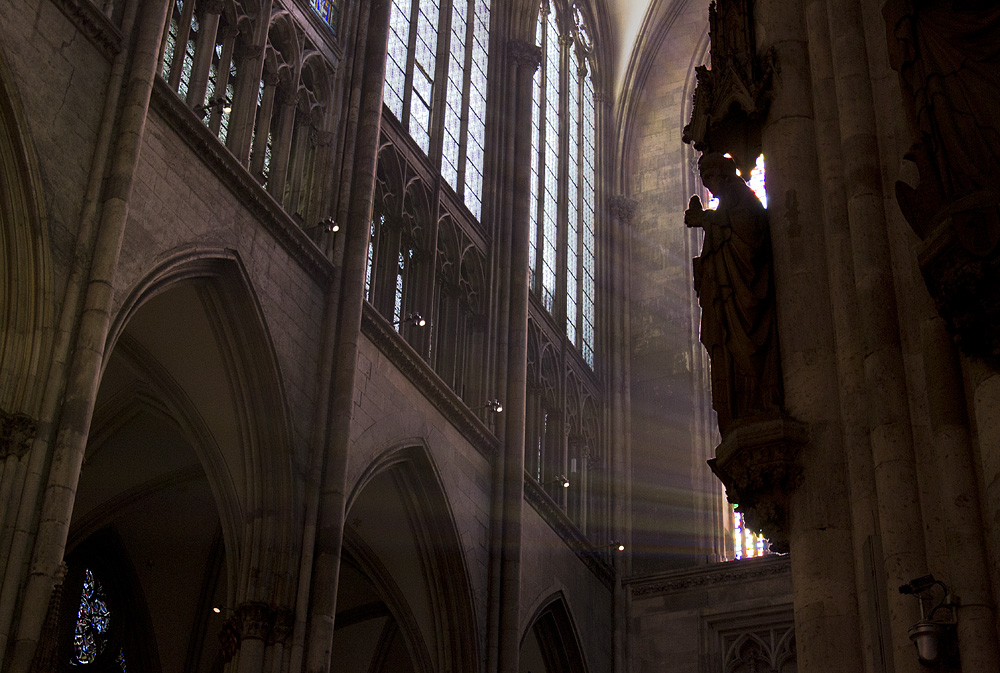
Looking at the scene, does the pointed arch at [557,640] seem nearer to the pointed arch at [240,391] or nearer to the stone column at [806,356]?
the pointed arch at [240,391]

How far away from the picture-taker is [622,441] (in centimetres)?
2245

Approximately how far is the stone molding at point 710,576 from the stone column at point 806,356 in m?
12.8

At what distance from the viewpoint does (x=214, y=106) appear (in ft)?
41.3

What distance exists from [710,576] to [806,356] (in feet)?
47.0

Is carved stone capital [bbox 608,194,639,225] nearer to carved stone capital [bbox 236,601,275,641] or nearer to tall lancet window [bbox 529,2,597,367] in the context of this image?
tall lancet window [bbox 529,2,597,367]

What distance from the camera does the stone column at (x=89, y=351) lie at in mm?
9078

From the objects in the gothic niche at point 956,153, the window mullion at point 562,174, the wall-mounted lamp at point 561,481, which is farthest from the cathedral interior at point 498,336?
the wall-mounted lamp at point 561,481

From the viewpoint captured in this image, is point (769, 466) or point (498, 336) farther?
point (498, 336)

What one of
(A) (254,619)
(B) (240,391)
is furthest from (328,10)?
(A) (254,619)

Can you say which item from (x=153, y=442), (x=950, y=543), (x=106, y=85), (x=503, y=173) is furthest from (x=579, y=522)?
(x=950, y=543)

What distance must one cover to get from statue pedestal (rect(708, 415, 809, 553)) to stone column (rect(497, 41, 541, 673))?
10.4 meters

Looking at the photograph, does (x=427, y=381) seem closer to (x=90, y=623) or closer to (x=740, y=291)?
(x=90, y=623)

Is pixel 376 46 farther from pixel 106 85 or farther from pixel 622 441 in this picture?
pixel 622 441

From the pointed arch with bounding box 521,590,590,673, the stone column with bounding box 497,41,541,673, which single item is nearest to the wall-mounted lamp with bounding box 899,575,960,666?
the stone column with bounding box 497,41,541,673
